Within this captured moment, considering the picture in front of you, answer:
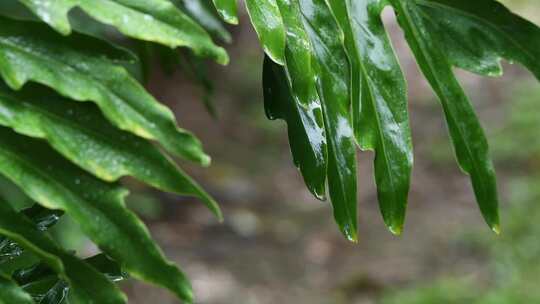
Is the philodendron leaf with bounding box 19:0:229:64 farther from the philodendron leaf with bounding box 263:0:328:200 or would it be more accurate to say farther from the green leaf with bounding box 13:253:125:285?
the green leaf with bounding box 13:253:125:285

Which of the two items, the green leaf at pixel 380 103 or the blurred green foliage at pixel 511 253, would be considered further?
the blurred green foliage at pixel 511 253

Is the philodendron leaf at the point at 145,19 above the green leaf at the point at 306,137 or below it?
above

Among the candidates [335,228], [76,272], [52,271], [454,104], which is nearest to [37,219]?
[52,271]

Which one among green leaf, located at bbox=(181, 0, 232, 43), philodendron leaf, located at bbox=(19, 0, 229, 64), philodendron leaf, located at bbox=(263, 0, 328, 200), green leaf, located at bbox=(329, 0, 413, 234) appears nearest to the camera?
philodendron leaf, located at bbox=(19, 0, 229, 64)

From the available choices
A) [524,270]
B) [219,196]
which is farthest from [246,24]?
[524,270]

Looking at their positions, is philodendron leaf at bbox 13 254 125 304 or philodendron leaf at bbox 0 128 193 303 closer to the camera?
philodendron leaf at bbox 0 128 193 303

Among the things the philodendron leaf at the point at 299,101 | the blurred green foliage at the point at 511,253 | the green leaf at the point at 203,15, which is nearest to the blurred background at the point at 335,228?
the blurred green foliage at the point at 511,253

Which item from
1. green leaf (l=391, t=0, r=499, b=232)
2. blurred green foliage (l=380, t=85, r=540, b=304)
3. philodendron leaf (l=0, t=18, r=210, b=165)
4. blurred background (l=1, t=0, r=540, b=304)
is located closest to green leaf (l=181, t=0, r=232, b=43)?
green leaf (l=391, t=0, r=499, b=232)

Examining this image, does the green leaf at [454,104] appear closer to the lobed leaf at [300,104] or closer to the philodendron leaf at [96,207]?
the lobed leaf at [300,104]
